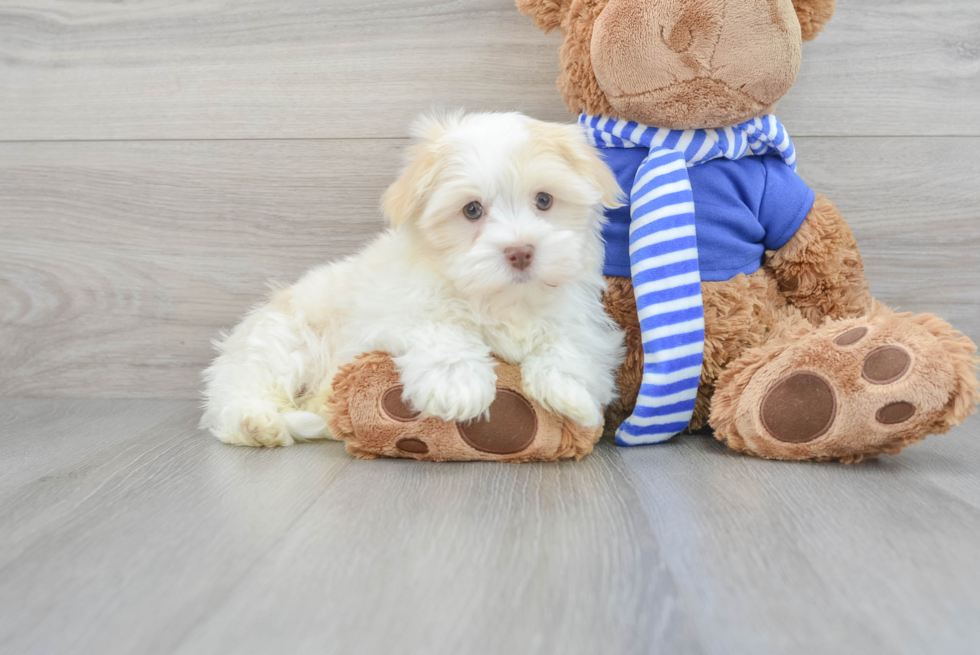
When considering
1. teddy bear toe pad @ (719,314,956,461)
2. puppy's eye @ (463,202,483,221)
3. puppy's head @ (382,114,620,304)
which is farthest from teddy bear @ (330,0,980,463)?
puppy's eye @ (463,202,483,221)

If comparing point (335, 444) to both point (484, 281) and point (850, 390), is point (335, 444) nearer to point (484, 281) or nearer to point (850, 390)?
point (484, 281)

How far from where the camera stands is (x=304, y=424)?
3.76ft

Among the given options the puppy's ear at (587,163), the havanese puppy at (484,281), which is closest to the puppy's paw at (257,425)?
the havanese puppy at (484,281)

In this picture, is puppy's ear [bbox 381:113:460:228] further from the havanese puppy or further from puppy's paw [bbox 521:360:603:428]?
puppy's paw [bbox 521:360:603:428]

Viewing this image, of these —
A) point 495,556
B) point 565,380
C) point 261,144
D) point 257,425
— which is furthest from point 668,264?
point 261,144

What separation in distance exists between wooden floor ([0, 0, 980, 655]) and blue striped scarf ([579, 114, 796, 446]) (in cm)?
7

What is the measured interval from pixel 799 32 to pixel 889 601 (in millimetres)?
806

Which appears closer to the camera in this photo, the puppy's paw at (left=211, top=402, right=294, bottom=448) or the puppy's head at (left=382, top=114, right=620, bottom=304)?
the puppy's head at (left=382, top=114, right=620, bottom=304)

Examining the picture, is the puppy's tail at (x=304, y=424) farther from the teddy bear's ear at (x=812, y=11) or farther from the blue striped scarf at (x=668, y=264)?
the teddy bear's ear at (x=812, y=11)

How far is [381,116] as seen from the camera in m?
1.43

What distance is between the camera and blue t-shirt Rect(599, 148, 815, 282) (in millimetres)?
1097

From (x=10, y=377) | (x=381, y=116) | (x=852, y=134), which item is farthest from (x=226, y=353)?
(x=852, y=134)

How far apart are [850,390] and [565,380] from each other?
14.4 inches

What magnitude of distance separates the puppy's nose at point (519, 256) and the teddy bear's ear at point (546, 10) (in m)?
0.46
